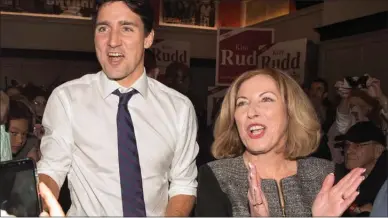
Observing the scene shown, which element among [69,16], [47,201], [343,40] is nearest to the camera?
[47,201]

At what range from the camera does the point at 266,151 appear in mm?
1153

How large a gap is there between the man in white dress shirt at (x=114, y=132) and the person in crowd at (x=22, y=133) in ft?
0.38

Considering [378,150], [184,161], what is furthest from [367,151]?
[184,161]

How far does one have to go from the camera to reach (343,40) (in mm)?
4711

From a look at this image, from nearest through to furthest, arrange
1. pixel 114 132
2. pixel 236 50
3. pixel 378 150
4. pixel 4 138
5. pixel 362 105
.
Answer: pixel 4 138, pixel 114 132, pixel 378 150, pixel 362 105, pixel 236 50

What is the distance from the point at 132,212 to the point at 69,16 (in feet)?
16.7

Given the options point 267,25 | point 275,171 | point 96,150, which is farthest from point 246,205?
point 267,25

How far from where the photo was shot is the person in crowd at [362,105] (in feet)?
7.30

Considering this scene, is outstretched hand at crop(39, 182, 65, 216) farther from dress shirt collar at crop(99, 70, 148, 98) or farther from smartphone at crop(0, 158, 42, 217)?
dress shirt collar at crop(99, 70, 148, 98)

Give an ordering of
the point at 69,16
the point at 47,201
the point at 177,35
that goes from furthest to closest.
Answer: the point at 177,35, the point at 69,16, the point at 47,201

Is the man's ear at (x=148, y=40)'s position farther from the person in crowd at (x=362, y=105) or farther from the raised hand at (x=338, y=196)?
the person in crowd at (x=362, y=105)

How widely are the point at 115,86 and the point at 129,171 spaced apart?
206 mm

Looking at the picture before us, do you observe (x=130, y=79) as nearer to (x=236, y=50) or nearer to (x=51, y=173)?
(x=51, y=173)

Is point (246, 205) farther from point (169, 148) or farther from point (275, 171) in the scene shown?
point (169, 148)
